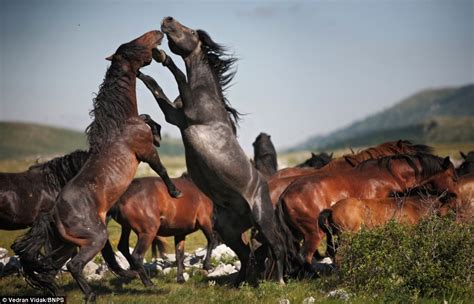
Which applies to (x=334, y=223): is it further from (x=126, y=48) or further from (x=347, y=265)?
(x=126, y=48)

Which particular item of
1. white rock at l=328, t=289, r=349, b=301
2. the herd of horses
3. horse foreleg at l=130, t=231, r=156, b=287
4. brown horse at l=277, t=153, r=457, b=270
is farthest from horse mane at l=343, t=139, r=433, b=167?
white rock at l=328, t=289, r=349, b=301

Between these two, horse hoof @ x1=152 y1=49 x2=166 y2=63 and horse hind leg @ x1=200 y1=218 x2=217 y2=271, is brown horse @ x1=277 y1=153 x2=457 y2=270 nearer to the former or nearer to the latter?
horse hind leg @ x1=200 y1=218 x2=217 y2=271

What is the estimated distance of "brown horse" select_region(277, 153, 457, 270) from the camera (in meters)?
10.9

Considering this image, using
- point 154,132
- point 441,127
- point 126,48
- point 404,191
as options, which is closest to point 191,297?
point 154,132

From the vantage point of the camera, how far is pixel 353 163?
1268 cm

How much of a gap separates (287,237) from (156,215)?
3026 millimetres

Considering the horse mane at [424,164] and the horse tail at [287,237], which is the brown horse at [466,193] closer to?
the horse mane at [424,164]

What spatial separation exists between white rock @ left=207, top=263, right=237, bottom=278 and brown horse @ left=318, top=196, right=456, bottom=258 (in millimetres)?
2198

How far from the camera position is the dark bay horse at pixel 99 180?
835 cm

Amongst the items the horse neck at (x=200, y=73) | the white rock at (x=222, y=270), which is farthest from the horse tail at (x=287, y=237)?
the horse neck at (x=200, y=73)

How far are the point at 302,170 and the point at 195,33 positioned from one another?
5149 mm

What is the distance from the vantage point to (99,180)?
8773 mm

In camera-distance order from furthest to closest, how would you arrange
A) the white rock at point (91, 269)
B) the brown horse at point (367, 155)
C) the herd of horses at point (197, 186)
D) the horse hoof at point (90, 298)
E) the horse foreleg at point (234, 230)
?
1. the brown horse at point (367, 155)
2. the white rock at point (91, 269)
3. the horse foreleg at point (234, 230)
4. the herd of horses at point (197, 186)
5. the horse hoof at point (90, 298)

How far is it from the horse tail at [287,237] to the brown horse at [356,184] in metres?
0.05
